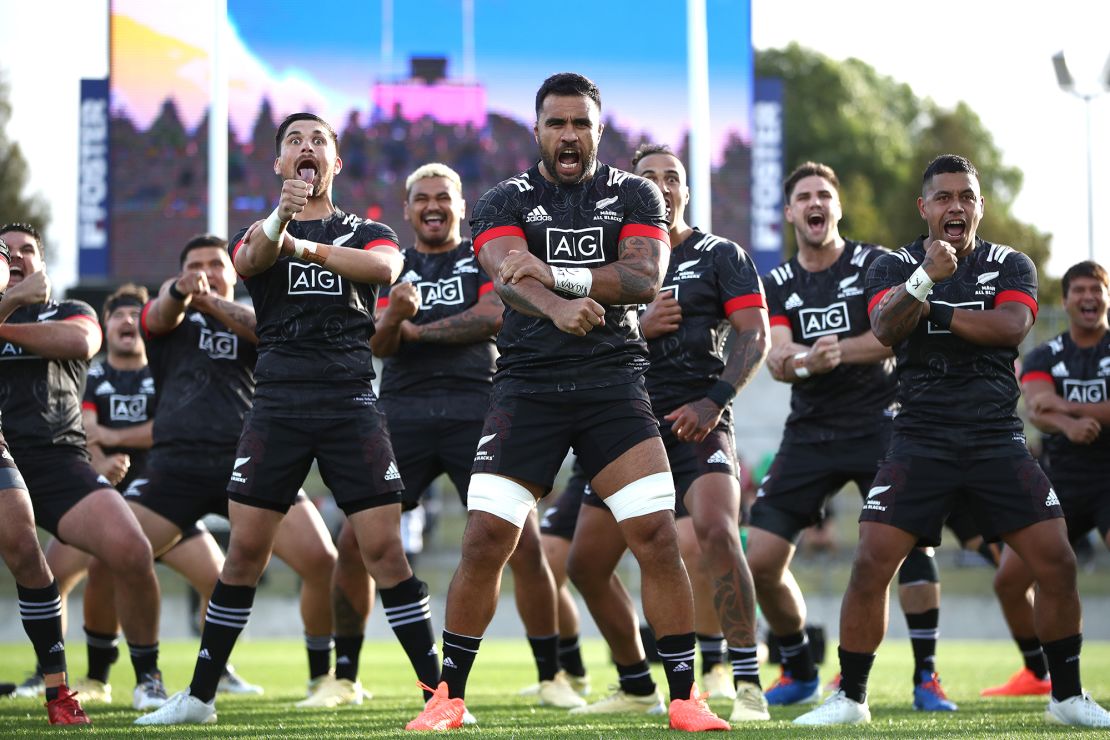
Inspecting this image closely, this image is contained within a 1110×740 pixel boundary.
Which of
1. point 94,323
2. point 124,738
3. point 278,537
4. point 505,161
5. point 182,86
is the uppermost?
point 182,86

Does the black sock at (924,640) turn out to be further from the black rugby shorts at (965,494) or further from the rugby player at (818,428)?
the black rugby shorts at (965,494)

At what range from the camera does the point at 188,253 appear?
28.6 feet

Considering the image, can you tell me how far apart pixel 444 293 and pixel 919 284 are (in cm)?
324

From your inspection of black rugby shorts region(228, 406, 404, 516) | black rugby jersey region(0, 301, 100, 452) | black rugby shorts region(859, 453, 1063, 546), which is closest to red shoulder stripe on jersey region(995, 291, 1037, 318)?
black rugby shorts region(859, 453, 1063, 546)

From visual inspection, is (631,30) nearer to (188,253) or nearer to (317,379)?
(188,253)

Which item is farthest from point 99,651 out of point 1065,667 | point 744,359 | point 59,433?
point 1065,667

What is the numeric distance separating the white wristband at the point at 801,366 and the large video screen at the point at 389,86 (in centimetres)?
1143

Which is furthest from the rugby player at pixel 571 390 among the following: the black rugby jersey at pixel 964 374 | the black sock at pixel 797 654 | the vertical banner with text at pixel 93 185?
the vertical banner with text at pixel 93 185

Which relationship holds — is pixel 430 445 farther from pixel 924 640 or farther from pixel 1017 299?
pixel 1017 299

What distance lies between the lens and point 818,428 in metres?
8.51

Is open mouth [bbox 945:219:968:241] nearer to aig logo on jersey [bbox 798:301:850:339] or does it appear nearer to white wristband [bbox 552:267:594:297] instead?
aig logo on jersey [bbox 798:301:850:339]

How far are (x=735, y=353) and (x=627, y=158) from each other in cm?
1224

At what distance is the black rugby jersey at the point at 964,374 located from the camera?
6.78 meters

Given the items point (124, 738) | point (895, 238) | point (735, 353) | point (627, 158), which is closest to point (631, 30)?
point (627, 158)
